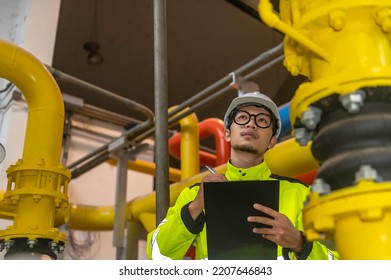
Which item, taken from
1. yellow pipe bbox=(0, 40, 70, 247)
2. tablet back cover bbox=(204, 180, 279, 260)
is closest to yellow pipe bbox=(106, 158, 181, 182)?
yellow pipe bbox=(0, 40, 70, 247)

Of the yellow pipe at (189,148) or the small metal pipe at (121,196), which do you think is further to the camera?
the yellow pipe at (189,148)

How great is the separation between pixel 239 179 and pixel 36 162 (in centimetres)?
54

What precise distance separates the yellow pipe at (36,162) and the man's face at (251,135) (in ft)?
1.66

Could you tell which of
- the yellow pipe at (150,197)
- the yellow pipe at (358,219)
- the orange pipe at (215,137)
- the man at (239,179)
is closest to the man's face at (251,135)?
the man at (239,179)

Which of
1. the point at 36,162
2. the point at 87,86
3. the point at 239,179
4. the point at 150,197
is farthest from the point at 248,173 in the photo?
the point at 150,197

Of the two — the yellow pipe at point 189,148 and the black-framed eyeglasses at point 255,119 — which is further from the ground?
the yellow pipe at point 189,148

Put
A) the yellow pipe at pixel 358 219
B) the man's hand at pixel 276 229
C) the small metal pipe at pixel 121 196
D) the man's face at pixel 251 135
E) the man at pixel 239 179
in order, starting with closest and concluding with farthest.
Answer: the yellow pipe at pixel 358 219 → the man's hand at pixel 276 229 → the man at pixel 239 179 → the man's face at pixel 251 135 → the small metal pipe at pixel 121 196

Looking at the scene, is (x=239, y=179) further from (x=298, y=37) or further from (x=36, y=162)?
(x=36, y=162)

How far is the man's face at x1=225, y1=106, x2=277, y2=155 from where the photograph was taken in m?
0.96

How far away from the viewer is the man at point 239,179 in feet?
2.79

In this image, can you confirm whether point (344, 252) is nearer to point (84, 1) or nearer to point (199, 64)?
point (84, 1)

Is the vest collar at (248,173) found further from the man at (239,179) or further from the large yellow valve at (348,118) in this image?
the large yellow valve at (348,118)

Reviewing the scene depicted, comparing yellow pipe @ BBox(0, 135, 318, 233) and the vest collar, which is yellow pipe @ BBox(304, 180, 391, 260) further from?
yellow pipe @ BBox(0, 135, 318, 233)
